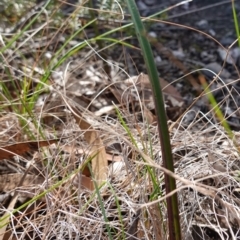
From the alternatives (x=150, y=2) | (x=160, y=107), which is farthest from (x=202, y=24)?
(x=160, y=107)

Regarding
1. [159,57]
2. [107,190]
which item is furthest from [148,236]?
[159,57]

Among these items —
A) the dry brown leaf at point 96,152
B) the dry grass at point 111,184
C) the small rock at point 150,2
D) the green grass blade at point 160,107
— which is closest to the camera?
the green grass blade at point 160,107

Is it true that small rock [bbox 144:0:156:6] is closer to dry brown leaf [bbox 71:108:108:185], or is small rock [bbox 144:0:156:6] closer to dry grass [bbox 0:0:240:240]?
dry grass [bbox 0:0:240:240]

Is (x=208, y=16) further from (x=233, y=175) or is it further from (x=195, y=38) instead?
(x=233, y=175)

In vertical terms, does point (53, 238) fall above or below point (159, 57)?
below

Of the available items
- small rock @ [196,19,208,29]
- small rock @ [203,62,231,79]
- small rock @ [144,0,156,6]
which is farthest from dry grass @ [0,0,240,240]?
small rock @ [144,0,156,6]

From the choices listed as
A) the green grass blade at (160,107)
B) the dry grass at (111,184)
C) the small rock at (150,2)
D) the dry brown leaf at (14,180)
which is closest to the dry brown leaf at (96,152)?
the dry grass at (111,184)

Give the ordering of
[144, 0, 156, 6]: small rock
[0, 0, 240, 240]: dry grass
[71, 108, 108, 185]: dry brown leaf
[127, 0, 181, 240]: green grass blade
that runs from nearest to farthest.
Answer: [127, 0, 181, 240]: green grass blade
[0, 0, 240, 240]: dry grass
[71, 108, 108, 185]: dry brown leaf
[144, 0, 156, 6]: small rock

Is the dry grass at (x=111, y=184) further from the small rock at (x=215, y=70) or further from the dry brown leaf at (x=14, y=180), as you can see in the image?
the small rock at (x=215, y=70)
